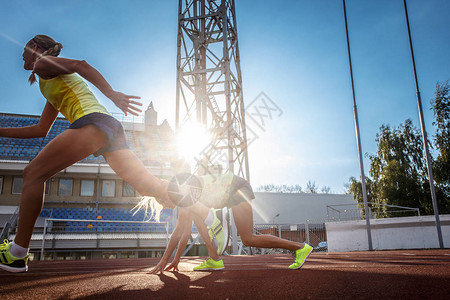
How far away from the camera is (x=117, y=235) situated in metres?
15.2

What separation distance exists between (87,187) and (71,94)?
765 inches

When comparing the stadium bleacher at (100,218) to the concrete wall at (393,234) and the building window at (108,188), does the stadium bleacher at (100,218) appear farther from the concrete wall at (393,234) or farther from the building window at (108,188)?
the concrete wall at (393,234)

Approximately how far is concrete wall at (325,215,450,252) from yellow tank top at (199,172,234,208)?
9.99m

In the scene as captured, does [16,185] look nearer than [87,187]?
Yes

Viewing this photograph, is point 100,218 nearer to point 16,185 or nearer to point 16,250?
point 16,185

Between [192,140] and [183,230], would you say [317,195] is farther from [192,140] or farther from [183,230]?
[183,230]

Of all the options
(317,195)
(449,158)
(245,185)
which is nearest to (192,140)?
(245,185)

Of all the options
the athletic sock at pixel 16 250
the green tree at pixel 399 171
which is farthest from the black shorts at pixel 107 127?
the green tree at pixel 399 171

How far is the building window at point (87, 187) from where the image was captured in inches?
797

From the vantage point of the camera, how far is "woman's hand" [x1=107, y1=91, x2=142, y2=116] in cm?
246

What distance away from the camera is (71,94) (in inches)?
100.0

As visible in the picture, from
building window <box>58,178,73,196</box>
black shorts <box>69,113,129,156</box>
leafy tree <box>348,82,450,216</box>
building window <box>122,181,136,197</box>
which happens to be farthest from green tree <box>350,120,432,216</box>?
black shorts <box>69,113,129,156</box>

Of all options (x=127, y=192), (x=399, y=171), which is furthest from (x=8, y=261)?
(x=399, y=171)

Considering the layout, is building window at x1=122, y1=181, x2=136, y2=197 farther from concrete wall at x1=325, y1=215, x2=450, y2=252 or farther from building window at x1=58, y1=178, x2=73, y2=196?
concrete wall at x1=325, y1=215, x2=450, y2=252
